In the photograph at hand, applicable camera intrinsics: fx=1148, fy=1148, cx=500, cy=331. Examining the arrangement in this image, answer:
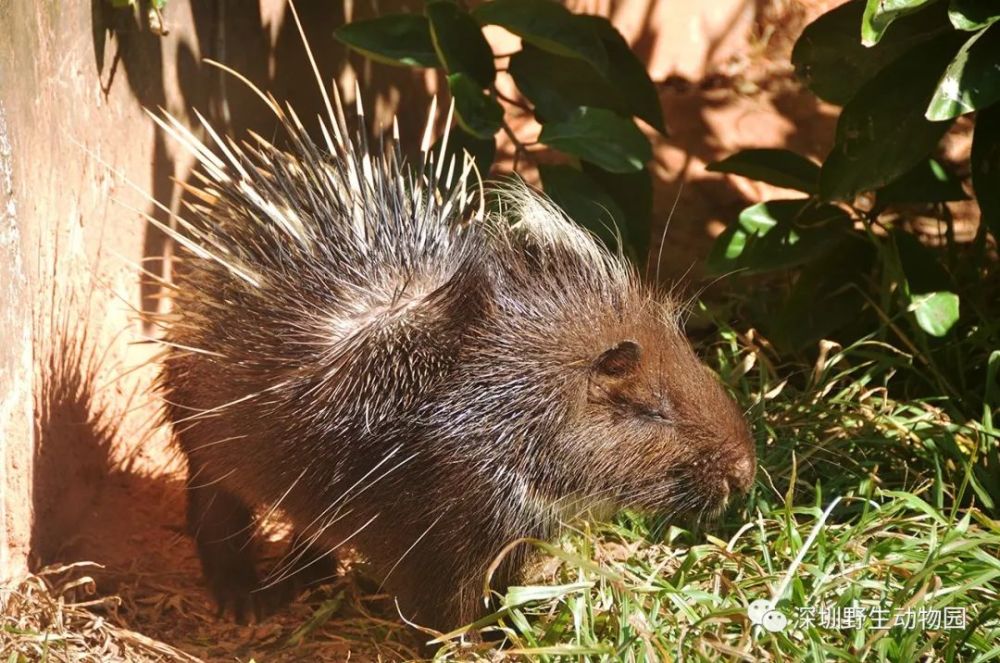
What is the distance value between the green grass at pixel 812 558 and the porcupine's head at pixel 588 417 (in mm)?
164

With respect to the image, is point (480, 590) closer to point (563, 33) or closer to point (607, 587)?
point (607, 587)

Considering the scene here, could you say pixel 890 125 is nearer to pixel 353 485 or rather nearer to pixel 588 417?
pixel 588 417

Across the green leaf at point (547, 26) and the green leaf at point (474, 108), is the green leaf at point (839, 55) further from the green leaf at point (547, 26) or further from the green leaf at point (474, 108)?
the green leaf at point (474, 108)

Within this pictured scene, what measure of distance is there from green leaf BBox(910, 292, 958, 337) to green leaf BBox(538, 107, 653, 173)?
33.4 inches

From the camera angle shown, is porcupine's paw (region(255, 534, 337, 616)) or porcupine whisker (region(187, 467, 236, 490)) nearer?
porcupine whisker (region(187, 467, 236, 490))

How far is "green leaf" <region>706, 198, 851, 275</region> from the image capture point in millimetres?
3260

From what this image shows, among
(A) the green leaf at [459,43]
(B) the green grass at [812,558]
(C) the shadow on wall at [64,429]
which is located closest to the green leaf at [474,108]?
(A) the green leaf at [459,43]

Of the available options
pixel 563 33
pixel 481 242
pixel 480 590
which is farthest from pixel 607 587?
pixel 563 33

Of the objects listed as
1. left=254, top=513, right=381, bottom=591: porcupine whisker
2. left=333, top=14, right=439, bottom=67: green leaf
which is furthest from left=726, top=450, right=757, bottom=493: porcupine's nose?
left=333, top=14, right=439, bottom=67: green leaf

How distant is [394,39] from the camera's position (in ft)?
10.4

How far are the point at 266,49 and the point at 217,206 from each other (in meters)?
1.00

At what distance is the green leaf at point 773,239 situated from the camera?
10.7 ft

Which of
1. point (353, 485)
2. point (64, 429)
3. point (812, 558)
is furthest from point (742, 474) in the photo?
point (64, 429)

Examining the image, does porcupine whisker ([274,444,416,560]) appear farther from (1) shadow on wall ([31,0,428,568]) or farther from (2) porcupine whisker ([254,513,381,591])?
(1) shadow on wall ([31,0,428,568])
